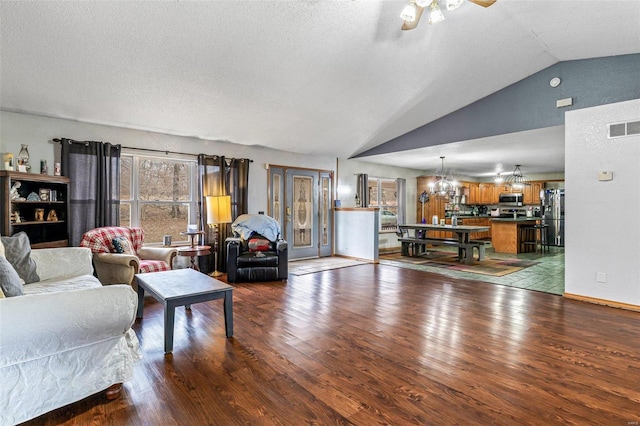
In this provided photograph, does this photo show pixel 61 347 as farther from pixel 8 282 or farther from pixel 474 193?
pixel 474 193

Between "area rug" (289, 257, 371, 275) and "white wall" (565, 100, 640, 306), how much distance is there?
356cm

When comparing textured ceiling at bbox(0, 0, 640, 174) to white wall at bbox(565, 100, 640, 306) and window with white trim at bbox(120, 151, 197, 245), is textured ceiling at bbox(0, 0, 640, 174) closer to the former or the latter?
window with white trim at bbox(120, 151, 197, 245)

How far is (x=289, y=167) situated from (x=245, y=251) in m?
2.26

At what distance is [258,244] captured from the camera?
5.25 m

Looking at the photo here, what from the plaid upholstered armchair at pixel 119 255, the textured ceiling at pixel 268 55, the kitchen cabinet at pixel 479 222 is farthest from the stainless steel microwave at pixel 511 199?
the plaid upholstered armchair at pixel 119 255

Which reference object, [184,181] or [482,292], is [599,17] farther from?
[184,181]

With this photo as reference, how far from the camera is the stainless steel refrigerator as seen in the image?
29.7 feet

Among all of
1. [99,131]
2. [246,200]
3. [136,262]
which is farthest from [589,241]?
[99,131]

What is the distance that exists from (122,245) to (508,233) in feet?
27.9

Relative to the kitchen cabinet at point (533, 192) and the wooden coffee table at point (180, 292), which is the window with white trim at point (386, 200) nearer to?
the kitchen cabinet at point (533, 192)

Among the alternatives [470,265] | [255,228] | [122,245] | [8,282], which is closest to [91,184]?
[122,245]

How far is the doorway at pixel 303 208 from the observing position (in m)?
6.68

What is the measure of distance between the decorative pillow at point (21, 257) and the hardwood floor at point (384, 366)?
995mm

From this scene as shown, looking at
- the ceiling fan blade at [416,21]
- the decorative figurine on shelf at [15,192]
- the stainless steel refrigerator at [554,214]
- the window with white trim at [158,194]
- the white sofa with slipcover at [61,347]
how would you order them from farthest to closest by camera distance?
the stainless steel refrigerator at [554,214], the window with white trim at [158,194], the decorative figurine on shelf at [15,192], the ceiling fan blade at [416,21], the white sofa with slipcover at [61,347]
